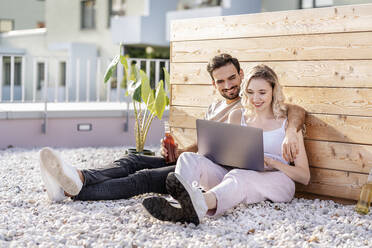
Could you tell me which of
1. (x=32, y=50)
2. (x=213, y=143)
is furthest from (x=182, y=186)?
(x=32, y=50)

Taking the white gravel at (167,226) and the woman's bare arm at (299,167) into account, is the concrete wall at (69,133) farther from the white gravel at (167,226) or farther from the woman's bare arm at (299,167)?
the woman's bare arm at (299,167)

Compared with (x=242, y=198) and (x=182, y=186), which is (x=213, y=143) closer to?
(x=242, y=198)

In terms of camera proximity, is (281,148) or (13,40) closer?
(281,148)

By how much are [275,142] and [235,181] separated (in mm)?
501

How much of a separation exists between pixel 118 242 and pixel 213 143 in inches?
45.2

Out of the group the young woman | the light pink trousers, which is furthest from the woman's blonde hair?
the light pink trousers

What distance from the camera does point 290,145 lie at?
326 cm

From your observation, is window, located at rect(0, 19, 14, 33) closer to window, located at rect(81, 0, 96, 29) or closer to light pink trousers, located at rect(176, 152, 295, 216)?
window, located at rect(81, 0, 96, 29)

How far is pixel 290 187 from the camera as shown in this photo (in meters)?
3.41

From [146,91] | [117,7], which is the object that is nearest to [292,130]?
[146,91]

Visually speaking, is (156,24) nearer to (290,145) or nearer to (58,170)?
(290,145)

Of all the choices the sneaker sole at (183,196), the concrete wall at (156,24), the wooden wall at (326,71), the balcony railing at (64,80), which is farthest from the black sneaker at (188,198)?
the concrete wall at (156,24)

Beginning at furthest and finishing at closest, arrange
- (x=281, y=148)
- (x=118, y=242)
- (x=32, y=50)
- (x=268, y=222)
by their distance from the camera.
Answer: (x=32, y=50) → (x=281, y=148) → (x=268, y=222) → (x=118, y=242)

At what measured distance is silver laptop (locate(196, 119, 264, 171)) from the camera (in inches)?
127
